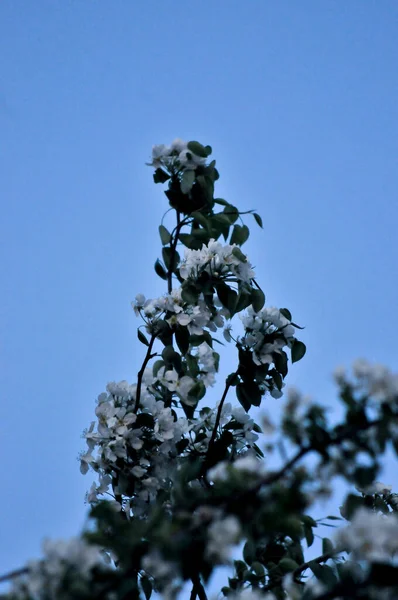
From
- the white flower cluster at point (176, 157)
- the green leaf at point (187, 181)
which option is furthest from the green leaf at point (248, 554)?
the white flower cluster at point (176, 157)

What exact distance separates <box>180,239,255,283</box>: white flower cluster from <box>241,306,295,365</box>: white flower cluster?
5.8 inches

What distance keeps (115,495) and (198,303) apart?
0.74 m

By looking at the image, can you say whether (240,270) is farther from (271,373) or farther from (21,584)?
(21,584)

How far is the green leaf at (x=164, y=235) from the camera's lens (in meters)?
2.78

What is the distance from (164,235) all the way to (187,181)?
0.24 meters

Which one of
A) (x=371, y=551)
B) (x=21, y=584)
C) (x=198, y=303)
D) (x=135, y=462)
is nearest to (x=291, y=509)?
(x=371, y=551)

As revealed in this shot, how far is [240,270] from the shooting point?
2730 millimetres

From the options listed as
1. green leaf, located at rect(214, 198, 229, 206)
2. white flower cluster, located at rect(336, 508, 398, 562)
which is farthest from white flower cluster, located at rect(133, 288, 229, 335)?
white flower cluster, located at rect(336, 508, 398, 562)

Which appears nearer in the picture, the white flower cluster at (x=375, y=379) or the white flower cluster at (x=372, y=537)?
the white flower cluster at (x=372, y=537)

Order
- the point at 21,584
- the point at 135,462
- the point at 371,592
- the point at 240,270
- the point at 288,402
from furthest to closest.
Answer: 1. the point at 240,270
2. the point at 135,462
3. the point at 288,402
4. the point at 21,584
5. the point at 371,592

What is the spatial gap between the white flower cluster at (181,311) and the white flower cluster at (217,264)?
0.10m

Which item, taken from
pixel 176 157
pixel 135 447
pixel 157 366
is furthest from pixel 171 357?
pixel 176 157

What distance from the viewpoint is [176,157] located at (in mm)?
2713

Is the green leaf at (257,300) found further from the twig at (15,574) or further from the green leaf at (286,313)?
the twig at (15,574)
